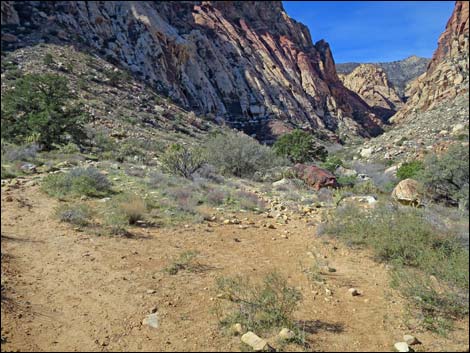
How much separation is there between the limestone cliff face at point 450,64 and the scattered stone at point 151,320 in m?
38.3

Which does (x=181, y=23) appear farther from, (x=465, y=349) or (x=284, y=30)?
(x=465, y=349)

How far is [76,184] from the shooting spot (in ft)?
26.2

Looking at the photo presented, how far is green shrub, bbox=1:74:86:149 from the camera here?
713 centimetres

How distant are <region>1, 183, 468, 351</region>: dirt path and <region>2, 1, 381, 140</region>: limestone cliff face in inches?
1092

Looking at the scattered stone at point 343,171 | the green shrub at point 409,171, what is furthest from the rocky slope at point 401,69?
the green shrub at point 409,171

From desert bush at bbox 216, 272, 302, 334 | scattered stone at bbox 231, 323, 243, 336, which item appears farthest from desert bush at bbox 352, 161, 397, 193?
scattered stone at bbox 231, 323, 243, 336

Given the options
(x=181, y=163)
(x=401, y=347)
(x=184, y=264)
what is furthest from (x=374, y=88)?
(x=401, y=347)

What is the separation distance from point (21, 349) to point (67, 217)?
11.4ft

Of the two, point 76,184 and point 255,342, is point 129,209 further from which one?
point 255,342

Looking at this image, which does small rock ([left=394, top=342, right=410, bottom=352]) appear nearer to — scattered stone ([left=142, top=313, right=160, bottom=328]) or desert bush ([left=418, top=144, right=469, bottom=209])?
scattered stone ([left=142, top=313, right=160, bottom=328])

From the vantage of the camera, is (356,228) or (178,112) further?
(178,112)

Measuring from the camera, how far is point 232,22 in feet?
190

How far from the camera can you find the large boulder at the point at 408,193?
360 inches

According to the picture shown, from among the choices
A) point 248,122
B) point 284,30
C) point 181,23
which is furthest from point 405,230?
point 284,30
